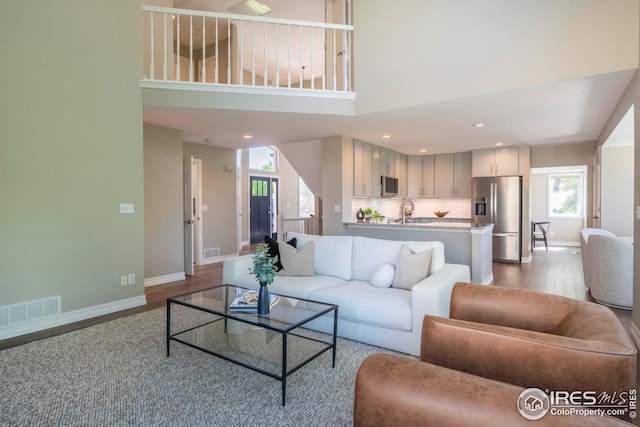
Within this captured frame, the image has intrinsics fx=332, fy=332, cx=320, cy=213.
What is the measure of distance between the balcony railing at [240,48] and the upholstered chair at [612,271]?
3731 millimetres

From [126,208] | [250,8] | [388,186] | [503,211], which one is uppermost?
[250,8]

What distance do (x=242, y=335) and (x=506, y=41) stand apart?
375 centimetres

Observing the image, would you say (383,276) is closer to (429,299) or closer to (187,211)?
(429,299)

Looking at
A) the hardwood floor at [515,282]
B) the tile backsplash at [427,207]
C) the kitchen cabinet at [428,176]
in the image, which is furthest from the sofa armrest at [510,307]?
the kitchen cabinet at [428,176]

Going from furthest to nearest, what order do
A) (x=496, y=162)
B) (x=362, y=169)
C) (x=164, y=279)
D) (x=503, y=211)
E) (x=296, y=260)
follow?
(x=496, y=162) → (x=503, y=211) → (x=362, y=169) → (x=164, y=279) → (x=296, y=260)

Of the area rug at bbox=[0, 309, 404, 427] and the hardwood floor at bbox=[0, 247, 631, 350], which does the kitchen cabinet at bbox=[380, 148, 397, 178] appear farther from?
the area rug at bbox=[0, 309, 404, 427]

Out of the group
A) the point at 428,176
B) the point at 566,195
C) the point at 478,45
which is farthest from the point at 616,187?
the point at 566,195

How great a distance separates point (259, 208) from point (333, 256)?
272 inches

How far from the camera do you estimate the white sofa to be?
2.58 metres

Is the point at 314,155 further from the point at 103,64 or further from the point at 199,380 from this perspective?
the point at 199,380

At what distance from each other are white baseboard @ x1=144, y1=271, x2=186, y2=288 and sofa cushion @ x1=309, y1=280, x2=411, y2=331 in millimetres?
3286

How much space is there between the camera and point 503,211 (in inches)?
275

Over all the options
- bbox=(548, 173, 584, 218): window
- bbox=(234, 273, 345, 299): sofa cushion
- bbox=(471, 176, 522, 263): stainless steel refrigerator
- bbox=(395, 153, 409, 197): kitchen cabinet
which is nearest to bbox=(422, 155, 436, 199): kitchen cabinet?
bbox=(395, 153, 409, 197): kitchen cabinet

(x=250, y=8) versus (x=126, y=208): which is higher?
(x=250, y=8)
